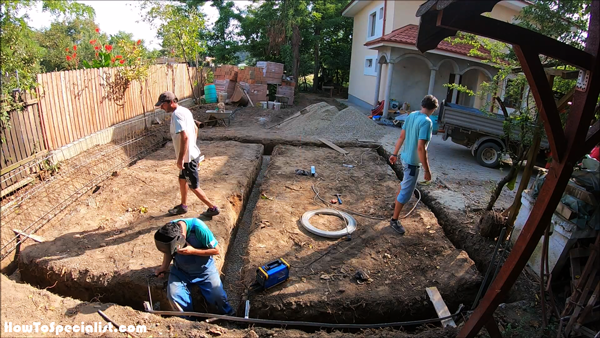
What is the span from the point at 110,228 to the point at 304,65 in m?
20.9

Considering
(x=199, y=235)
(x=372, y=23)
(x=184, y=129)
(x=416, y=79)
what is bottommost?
(x=199, y=235)

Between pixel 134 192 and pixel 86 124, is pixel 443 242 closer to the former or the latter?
pixel 134 192

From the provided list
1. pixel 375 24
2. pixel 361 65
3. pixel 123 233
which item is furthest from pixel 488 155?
pixel 361 65

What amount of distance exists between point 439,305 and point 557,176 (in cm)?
183

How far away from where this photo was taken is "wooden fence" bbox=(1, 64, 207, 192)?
5.40 meters

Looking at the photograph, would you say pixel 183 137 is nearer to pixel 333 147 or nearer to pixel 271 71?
pixel 333 147

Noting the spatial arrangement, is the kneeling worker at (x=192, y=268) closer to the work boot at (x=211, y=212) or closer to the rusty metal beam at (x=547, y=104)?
the work boot at (x=211, y=212)

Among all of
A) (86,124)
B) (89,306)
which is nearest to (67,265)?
(89,306)

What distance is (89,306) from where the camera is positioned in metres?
3.24

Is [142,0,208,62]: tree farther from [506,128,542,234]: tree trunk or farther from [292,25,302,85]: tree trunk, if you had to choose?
[506,128,542,234]: tree trunk

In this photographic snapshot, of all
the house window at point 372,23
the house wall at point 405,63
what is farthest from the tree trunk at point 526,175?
the house window at point 372,23

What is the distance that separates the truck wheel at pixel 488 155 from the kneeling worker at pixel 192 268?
765 cm

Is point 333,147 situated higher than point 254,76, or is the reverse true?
point 254,76

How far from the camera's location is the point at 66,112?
6645 millimetres
